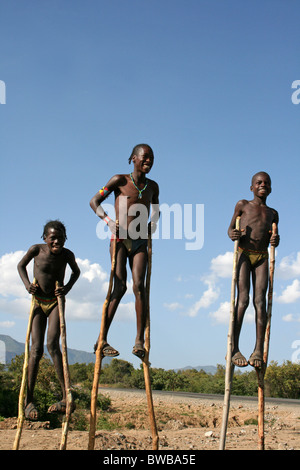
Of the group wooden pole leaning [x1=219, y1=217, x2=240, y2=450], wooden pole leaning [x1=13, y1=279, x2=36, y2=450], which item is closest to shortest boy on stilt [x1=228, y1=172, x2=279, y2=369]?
wooden pole leaning [x1=219, y1=217, x2=240, y2=450]

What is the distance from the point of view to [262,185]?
24.2 feet

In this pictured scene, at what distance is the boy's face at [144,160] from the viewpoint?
683 centimetres

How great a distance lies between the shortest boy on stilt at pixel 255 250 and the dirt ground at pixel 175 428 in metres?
3.39

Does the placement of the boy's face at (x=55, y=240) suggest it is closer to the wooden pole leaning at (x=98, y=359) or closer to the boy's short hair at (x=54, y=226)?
the boy's short hair at (x=54, y=226)


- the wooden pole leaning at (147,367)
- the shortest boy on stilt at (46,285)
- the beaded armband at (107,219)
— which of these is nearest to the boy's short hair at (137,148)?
the beaded armband at (107,219)

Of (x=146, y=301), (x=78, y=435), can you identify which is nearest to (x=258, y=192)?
(x=146, y=301)

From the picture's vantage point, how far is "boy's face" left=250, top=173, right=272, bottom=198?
24.2ft

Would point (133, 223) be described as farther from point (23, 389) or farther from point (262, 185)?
Answer: point (23, 389)

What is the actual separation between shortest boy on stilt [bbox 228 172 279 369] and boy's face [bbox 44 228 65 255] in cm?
258

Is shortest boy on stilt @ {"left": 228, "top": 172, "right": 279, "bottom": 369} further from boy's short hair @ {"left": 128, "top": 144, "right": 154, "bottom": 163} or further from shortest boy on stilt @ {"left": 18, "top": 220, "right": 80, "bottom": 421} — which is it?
shortest boy on stilt @ {"left": 18, "top": 220, "right": 80, "bottom": 421}
